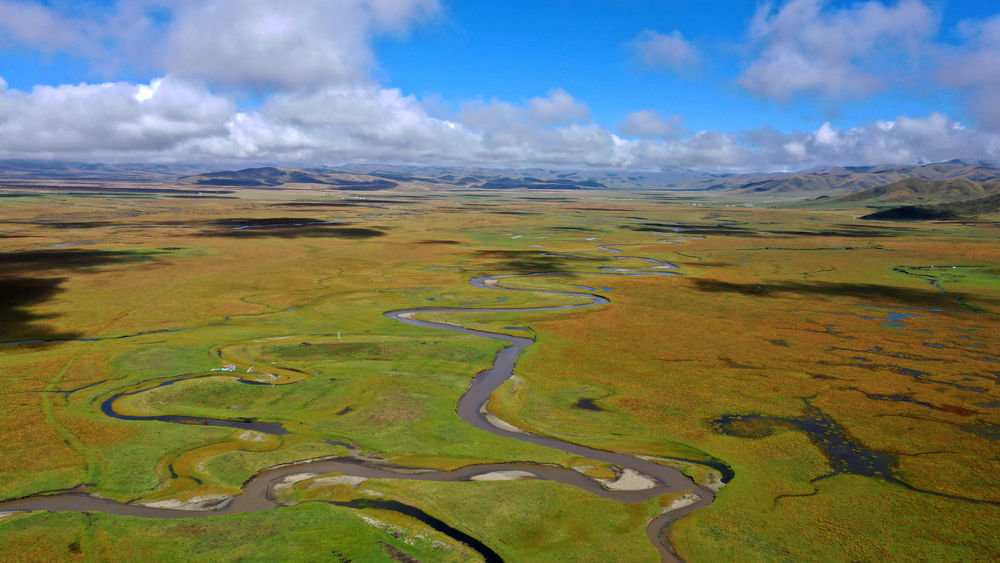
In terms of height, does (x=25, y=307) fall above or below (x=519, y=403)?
above

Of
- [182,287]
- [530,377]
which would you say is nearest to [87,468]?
[530,377]

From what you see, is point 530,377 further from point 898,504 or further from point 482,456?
point 898,504

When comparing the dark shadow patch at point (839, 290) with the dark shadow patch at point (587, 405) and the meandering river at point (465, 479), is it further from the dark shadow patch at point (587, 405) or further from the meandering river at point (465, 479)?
the meandering river at point (465, 479)

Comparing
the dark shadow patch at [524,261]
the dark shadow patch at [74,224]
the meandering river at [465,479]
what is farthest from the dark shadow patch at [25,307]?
the dark shadow patch at [74,224]

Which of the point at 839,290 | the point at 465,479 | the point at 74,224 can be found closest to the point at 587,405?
the point at 465,479

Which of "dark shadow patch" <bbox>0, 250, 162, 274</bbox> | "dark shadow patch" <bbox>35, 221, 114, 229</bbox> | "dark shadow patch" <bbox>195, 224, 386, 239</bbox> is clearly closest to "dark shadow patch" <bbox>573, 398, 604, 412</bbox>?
"dark shadow patch" <bbox>0, 250, 162, 274</bbox>

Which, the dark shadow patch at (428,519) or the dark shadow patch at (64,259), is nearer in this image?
the dark shadow patch at (428,519)

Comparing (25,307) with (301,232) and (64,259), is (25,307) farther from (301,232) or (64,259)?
(301,232)

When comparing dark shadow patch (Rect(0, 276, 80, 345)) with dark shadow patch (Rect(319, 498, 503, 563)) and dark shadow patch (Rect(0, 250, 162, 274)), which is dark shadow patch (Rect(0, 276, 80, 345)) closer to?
dark shadow patch (Rect(0, 250, 162, 274))
